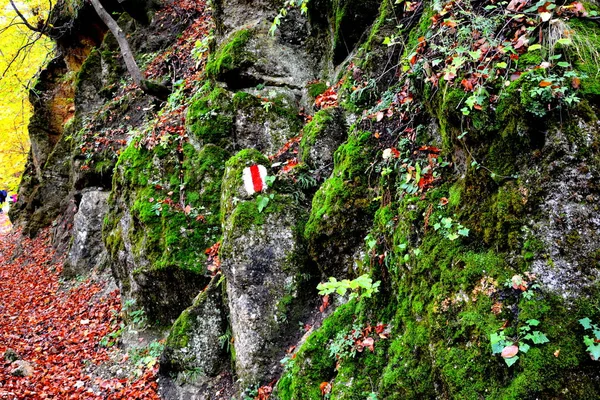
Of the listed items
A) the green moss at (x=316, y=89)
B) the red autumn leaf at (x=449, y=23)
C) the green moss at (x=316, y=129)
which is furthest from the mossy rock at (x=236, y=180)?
the red autumn leaf at (x=449, y=23)

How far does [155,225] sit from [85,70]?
10.5 m

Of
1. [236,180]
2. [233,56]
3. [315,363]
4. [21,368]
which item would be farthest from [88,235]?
[315,363]

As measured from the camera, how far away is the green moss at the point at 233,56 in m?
8.09

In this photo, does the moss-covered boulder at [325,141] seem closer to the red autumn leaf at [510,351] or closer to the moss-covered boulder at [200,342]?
the moss-covered boulder at [200,342]

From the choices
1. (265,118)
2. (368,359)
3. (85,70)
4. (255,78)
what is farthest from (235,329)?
(85,70)

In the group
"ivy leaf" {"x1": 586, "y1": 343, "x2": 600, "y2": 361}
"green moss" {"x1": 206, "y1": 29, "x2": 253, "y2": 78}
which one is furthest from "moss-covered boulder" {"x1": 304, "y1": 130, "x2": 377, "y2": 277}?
Answer: "green moss" {"x1": 206, "y1": 29, "x2": 253, "y2": 78}

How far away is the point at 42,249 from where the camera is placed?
14.2m

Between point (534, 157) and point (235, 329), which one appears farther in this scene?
point (235, 329)

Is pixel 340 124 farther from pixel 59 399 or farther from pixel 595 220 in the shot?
pixel 59 399

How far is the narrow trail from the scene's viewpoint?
6344 millimetres

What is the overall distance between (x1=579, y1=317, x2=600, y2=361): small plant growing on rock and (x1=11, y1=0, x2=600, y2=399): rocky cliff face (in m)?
0.01

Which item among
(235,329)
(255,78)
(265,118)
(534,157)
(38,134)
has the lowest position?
(235,329)

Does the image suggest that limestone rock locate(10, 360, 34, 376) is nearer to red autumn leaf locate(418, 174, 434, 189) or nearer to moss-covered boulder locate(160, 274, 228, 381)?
moss-covered boulder locate(160, 274, 228, 381)

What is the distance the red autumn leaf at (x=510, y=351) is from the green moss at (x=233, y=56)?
713cm
